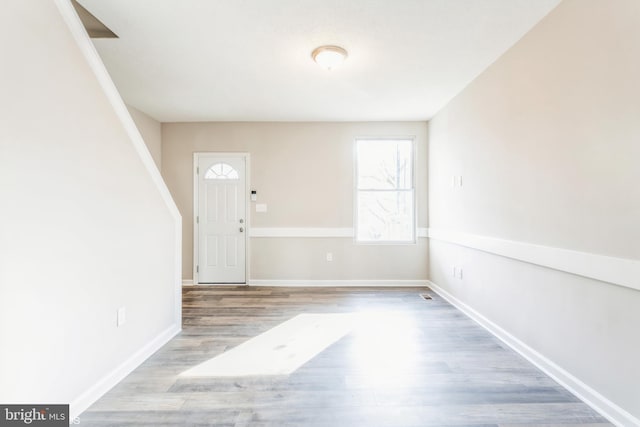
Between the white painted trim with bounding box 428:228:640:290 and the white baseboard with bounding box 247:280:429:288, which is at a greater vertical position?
the white painted trim with bounding box 428:228:640:290

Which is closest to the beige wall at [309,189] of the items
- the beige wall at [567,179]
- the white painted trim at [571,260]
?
the beige wall at [567,179]

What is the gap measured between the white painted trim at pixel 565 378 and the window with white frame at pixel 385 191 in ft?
5.67

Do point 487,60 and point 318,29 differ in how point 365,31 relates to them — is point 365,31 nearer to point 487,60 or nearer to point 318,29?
point 318,29

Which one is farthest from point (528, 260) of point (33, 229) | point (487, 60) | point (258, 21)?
point (33, 229)

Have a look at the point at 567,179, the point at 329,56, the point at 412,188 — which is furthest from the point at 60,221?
the point at 412,188

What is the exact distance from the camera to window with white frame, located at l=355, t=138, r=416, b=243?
4.38 metres

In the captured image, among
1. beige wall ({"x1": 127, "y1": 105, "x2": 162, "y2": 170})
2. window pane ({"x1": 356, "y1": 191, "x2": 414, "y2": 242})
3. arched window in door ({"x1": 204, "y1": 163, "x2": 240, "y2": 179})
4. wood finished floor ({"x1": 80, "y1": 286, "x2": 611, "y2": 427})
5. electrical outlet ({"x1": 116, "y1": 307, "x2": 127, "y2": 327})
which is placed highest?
beige wall ({"x1": 127, "y1": 105, "x2": 162, "y2": 170})

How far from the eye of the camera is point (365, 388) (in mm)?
1848

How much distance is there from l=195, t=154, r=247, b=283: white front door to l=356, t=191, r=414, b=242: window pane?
1.85 meters

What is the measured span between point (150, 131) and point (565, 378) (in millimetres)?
5171

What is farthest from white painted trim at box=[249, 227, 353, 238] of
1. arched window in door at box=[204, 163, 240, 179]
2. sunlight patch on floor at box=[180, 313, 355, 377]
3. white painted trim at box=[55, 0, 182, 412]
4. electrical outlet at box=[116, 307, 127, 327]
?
electrical outlet at box=[116, 307, 127, 327]

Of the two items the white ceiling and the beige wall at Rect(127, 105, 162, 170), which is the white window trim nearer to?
the white ceiling

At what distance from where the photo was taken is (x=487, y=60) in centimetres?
255

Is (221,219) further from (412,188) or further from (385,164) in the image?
(412,188)
